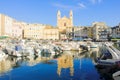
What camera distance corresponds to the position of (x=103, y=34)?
135500 millimetres

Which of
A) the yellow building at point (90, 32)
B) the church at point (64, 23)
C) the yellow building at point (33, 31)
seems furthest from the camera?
the church at point (64, 23)

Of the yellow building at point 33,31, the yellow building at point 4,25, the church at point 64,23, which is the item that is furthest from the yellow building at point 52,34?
the yellow building at point 4,25

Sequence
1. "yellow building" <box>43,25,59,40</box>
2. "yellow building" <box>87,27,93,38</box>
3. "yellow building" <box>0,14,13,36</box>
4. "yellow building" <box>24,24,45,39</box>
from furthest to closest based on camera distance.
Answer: "yellow building" <box>87,27,93,38</box>
"yellow building" <box>43,25,59,40</box>
"yellow building" <box>24,24,45,39</box>
"yellow building" <box>0,14,13,36</box>

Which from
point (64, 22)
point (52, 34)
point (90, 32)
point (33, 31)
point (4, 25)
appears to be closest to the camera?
point (4, 25)

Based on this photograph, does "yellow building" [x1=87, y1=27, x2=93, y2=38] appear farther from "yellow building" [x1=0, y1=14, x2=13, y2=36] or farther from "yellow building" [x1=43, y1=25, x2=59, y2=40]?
"yellow building" [x1=0, y1=14, x2=13, y2=36]

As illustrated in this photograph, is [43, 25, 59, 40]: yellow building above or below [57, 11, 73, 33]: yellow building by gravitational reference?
below

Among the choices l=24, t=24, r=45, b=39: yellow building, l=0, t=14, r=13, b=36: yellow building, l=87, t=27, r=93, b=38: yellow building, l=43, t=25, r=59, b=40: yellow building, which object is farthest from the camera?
l=87, t=27, r=93, b=38: yellow building

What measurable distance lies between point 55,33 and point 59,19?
16.3 meters

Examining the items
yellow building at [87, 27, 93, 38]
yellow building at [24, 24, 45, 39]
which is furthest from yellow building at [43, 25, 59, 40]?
Answer: yellow building at [87, 27, 93, 38]

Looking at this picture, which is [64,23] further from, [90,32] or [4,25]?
[4,25]

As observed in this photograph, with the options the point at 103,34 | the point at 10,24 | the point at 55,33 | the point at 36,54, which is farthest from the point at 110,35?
the point at 36,54

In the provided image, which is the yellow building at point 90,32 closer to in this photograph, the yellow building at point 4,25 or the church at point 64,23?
the church at point 64,23

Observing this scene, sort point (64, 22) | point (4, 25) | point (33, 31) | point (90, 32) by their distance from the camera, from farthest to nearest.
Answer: point (64, 22) < point (90, 32) < point (33, 31) < point (4, 25)

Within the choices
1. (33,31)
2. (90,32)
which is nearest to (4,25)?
(33,31)
